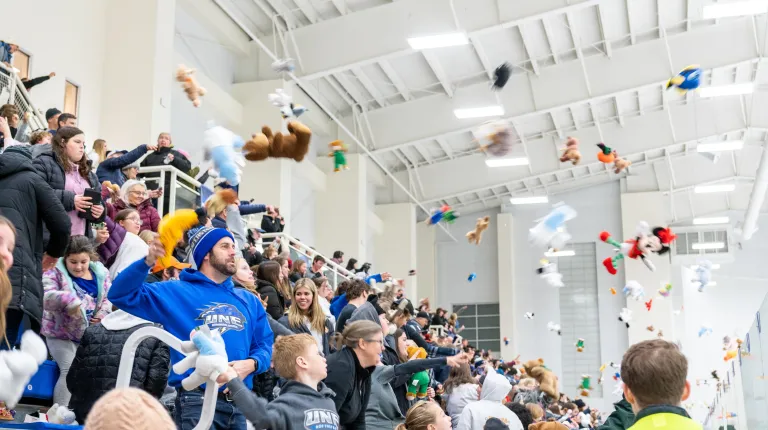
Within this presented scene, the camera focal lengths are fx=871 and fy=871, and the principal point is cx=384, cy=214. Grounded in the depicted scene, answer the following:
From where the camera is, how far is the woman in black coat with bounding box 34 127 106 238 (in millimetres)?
5129

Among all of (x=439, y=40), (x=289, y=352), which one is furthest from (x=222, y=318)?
(x=439, y=40)

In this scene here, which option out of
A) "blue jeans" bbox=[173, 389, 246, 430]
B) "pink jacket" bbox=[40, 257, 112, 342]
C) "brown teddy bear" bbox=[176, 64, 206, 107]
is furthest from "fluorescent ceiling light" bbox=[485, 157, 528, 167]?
"blue jeans" bbox=[173, 389, 246, 430]

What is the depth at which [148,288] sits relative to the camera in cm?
369

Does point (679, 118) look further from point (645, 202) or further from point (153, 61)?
point (153, 61)

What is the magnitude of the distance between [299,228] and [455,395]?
1353 centimetres

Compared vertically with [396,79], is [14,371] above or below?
below

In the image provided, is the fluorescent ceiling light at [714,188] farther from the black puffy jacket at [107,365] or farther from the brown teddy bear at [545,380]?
the black puffy jacket at [107,365]

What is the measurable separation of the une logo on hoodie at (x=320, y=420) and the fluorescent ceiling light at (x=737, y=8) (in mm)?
12675

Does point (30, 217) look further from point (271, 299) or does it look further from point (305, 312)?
point (271, 299)

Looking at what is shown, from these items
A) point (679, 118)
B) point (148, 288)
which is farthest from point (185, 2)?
point (679, 118)

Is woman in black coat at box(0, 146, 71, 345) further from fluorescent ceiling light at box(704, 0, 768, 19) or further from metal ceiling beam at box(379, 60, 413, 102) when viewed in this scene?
metal ceiling beam at box(379, 60, 413, 102)

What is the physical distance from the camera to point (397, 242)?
2527 cm

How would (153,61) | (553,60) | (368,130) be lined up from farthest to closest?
1. (368,130)
2. (553,60)
3. (153,61)

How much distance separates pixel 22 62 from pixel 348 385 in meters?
8.66
